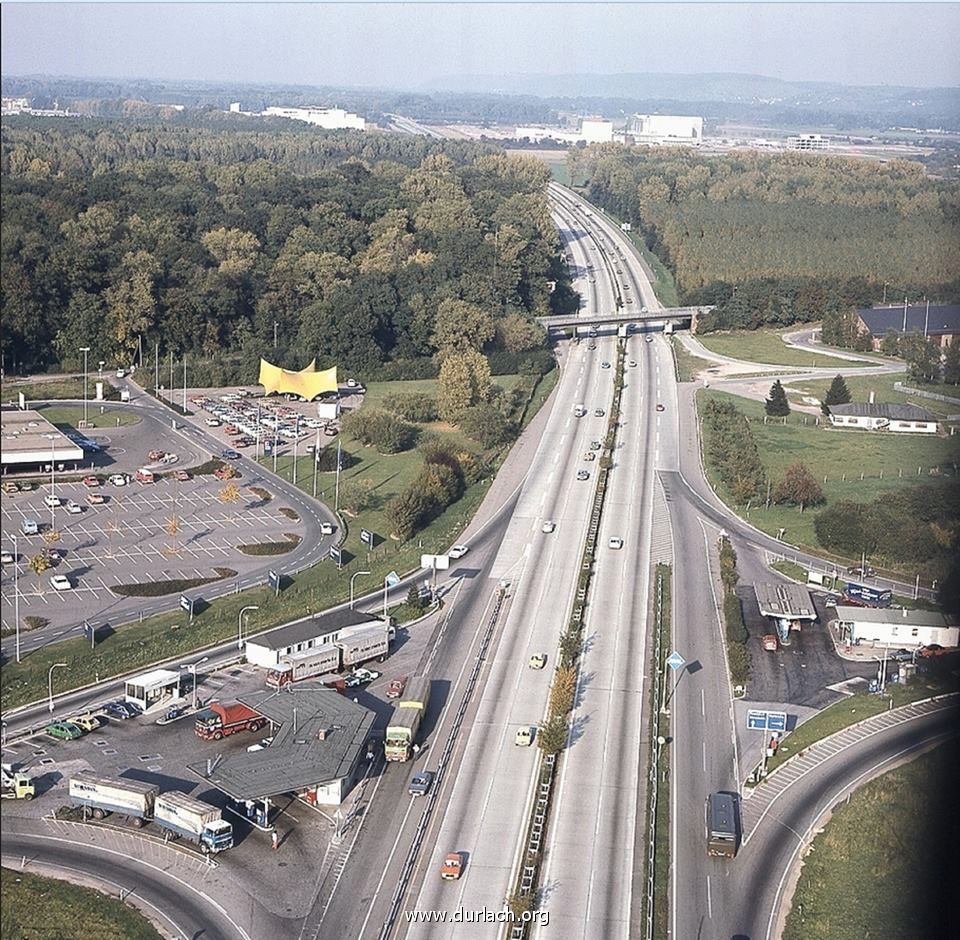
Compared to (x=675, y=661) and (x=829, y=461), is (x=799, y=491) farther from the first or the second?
(x=675, y=661)

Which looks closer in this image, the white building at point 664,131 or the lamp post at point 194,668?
the lamp post at point 194,668

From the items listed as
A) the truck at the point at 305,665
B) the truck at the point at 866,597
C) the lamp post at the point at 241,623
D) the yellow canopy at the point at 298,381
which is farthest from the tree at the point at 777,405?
the truck at the point at 305,665

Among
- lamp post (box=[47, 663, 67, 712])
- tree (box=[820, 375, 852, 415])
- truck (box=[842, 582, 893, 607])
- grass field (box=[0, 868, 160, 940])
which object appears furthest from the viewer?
tree (box=[820, 375, 852, 415])

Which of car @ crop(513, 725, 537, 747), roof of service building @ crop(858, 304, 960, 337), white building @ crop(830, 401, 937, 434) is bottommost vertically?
car @ crop(513, 725, 537, 747)

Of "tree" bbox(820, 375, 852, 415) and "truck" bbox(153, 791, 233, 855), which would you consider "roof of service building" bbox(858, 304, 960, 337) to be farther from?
"truck" bbox(153, 791, 233, 855)

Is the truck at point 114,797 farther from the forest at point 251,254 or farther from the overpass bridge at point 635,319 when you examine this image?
the overpass bridge at point 635,319

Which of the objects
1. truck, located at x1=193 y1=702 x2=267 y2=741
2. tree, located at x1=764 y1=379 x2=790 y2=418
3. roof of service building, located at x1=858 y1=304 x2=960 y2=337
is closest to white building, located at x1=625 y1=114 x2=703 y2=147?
roof of service building, located at x1=858 y1=304 x2=960 y2=337

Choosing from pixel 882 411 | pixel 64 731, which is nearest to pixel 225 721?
pixel 64 731
